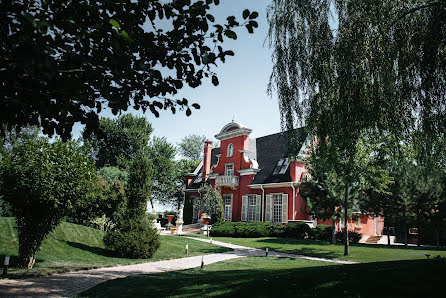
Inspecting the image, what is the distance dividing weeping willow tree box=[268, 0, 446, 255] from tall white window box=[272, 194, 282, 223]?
787 inches

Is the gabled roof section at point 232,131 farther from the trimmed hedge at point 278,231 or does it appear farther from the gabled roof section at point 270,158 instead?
the trimmed hedge at point 278,231

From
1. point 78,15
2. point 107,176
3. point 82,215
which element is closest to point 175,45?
point 78,15

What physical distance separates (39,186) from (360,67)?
9.53m

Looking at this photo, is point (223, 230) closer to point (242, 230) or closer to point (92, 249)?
point (242, 230)

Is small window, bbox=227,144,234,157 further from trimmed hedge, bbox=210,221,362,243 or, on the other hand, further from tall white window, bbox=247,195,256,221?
trimmed hedge, bbox=210,221,362,243

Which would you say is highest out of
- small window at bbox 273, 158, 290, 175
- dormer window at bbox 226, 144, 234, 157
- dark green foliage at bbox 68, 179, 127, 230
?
dormer window at bbox 226, 144, 234, 157

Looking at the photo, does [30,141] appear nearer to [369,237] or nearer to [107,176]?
[107,176]

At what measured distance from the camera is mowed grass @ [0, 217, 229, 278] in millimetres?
10328

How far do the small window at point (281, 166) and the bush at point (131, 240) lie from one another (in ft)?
55.7

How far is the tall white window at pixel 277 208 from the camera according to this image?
27522 mm

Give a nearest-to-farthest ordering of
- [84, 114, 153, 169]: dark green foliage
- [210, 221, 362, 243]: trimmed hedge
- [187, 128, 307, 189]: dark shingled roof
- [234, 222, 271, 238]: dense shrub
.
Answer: [210, 221, 362, 243]: trimmed hedge
[234, 222, 271, 238]: dense shrub
[187, 128, 307, 189]: dark shingled roof
[84, 114, 153, 169]: dark green foliage

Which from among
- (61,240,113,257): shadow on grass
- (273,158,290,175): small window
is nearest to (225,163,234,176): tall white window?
(273,158,290,175): small window

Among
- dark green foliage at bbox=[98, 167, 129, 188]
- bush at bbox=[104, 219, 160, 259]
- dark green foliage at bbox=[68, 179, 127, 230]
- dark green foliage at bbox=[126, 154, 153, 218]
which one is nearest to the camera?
bush at bbox=[104, 219, 160, 259]

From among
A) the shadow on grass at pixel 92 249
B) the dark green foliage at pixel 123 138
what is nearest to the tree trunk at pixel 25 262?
the shadow on grass at pixel 92 249
